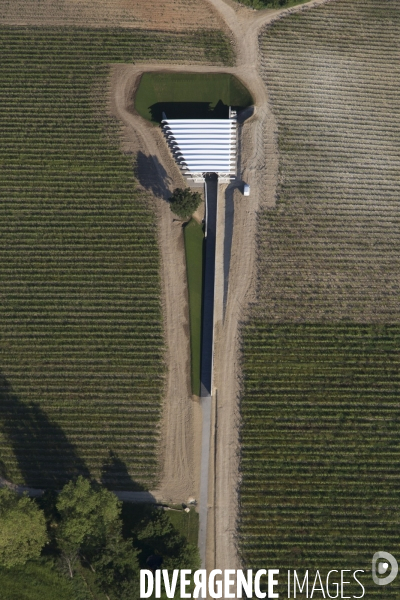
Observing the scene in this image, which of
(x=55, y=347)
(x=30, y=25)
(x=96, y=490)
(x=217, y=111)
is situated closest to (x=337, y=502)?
(x=96, y=490)

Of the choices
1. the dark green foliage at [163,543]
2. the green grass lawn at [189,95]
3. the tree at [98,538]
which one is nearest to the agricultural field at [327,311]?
the green grass lawn at [189,95]

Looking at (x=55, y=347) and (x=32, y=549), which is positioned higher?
(x=55, y=347)

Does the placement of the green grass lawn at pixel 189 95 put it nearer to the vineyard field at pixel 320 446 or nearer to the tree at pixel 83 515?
the vineyard field at pixel 320 446

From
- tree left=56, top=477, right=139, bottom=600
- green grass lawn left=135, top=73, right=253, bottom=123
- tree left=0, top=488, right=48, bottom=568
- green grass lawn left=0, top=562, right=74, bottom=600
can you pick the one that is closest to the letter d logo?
tree left=56, top=477, right=139, bottom=600

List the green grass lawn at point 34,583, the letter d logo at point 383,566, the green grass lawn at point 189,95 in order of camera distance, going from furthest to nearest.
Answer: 1. the green grass lawn at point 189,95
2. the letter d logo at point 383,566
3. the green grass lawn at point 34,583

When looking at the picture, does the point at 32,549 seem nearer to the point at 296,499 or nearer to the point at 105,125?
the point at 296,499

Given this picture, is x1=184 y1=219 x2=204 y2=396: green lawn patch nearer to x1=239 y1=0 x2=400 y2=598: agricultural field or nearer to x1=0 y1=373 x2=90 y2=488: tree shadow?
x1=239 y1=0 x2=400 y2=598: agricultural field
